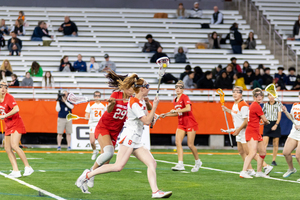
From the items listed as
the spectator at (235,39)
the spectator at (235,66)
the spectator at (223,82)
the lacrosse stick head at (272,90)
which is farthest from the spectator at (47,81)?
the lacrosse stick head at (272,90)

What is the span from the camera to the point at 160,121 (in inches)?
747

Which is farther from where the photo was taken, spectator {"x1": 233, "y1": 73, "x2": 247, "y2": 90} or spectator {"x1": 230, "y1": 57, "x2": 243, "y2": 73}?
spectator {"x1": 230, "y1": 57, "x2": 243, "y2": 73}

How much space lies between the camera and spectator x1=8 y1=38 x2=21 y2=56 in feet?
74.3

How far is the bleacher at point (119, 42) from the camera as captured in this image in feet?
74.0

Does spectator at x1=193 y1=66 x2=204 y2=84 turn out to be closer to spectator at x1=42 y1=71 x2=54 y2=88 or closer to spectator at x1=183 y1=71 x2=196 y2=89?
spectator at x1=183 y1=71 x2=196 y2=89

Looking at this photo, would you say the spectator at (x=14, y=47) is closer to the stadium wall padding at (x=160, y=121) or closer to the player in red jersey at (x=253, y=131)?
the stadium wall padding at (x=160, y=121)

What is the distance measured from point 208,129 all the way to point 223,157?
3325 millimetres

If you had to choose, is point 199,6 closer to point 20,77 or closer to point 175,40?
point 175,40

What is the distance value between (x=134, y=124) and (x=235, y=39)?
716 inches

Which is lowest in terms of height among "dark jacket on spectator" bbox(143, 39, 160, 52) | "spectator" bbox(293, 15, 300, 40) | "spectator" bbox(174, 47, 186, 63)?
"spectator" bbox(174, 47, 186, 63)

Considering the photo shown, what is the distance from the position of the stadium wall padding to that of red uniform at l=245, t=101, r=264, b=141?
8.25 metres

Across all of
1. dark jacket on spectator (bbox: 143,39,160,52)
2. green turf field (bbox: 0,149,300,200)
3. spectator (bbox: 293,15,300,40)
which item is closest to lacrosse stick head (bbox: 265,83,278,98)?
green turf field (bbox: 0,149,300,200)

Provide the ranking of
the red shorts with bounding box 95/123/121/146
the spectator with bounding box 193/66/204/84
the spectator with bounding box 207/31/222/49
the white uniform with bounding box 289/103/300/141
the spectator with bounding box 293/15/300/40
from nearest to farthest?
the red shorts with bounding box 95/123/121/146 → the white uniform with bounding box 289/103/300/141 → the spectator with bounding box 193/66/204/84 → the spectator with bounding box 207/31/222/49 → the spectator with bounding box 293/15/300/40

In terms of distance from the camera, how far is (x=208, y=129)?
1919 cm
